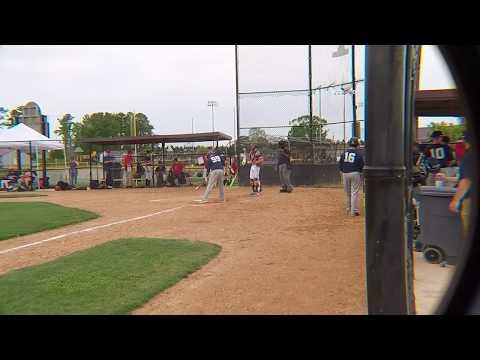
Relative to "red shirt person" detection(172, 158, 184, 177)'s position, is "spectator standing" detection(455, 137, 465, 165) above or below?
above

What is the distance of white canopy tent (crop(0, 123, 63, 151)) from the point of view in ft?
82.2

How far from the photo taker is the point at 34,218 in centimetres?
1144

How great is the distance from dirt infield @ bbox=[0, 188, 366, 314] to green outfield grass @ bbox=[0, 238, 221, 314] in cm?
26

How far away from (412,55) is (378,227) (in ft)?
2.81

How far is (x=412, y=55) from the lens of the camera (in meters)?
1.85

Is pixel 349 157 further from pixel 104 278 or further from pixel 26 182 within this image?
pixel 26 182

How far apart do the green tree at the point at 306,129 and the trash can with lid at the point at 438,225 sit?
13749 mm

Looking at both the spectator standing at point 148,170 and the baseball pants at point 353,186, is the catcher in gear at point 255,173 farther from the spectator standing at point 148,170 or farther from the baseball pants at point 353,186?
the spectator standing at point 148,170

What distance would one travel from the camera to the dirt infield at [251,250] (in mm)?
4395

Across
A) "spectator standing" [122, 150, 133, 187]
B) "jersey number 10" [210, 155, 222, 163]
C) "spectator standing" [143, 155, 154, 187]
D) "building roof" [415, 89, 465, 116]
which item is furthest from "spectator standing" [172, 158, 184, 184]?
"building roof" [415, 89, 465, 116]

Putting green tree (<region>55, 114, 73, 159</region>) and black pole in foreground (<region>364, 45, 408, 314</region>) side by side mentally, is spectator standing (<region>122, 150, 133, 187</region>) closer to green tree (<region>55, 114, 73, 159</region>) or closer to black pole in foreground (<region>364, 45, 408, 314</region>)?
green tree (<region>55, 114, 73, 159</region>)

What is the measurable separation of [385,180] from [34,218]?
11485mm

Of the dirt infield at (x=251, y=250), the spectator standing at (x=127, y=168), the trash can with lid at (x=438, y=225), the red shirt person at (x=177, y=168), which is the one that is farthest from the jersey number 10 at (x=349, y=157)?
the spectator standing at (x=127, y=168)
